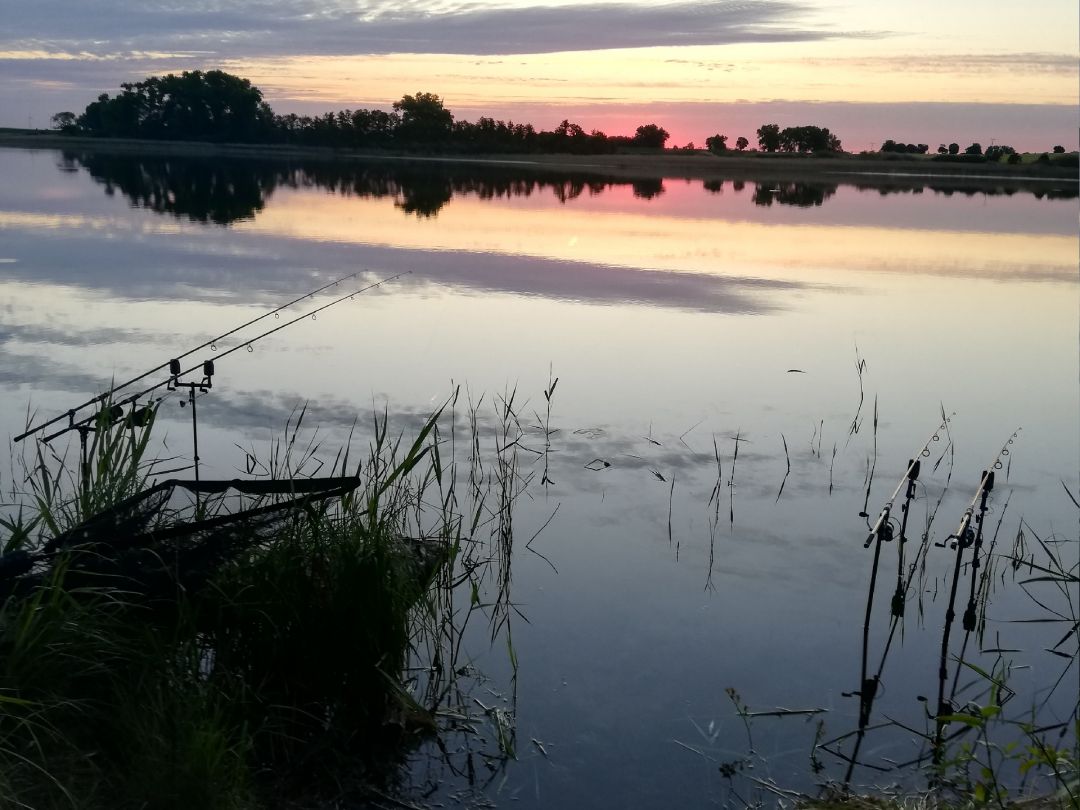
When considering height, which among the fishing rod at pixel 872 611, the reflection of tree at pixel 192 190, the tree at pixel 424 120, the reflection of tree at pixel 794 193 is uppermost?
the tree at pixel 424 120

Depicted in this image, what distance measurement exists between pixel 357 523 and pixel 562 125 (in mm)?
85972

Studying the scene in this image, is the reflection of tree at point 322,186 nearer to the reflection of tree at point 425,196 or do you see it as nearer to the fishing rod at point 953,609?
the reflection of tree at point 425,196

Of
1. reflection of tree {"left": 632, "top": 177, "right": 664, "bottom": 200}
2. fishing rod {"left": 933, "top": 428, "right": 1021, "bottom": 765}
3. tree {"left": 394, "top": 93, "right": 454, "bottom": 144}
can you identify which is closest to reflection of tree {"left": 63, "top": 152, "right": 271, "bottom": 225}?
reflection of tree {"left": 632, "top": 177, "right": 664, "bottom": 200}

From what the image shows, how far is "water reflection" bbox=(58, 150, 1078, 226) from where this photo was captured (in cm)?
3155

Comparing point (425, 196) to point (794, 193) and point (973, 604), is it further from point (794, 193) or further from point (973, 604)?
point (973, 604)

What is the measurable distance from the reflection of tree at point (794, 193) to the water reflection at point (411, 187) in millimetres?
14

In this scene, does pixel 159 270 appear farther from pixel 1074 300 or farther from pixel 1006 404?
pixel 1074 300

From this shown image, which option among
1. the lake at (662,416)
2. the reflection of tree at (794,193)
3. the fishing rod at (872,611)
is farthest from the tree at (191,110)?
the fishing rod at (872,611)

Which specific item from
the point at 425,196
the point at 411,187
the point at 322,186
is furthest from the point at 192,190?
the point at 411,187

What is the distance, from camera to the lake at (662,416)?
4.66 meters

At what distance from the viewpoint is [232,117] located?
99125 mm

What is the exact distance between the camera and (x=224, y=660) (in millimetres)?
4070

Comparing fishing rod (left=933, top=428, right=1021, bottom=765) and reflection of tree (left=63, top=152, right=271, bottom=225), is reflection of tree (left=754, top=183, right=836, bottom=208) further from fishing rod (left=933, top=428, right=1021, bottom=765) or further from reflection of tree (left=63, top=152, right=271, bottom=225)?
fishing rod (left=933, top=428, right=1021, bottom=765)

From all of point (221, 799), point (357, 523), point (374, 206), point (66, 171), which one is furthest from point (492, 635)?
point (66, 171)
